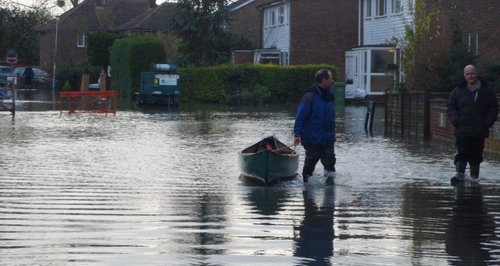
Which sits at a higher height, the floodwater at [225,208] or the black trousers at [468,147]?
the black trousers at [468,147]

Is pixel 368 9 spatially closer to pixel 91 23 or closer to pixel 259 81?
pixel 259 81

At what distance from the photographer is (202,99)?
5559 cm

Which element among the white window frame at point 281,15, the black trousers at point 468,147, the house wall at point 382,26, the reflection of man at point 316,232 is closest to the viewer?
the reflection of man at point 316,232

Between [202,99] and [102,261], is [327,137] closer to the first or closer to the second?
[102,261]

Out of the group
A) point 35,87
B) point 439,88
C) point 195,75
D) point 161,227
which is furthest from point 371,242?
point 35,87

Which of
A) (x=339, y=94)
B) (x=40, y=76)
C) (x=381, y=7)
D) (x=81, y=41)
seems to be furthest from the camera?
(x=81, y=41)

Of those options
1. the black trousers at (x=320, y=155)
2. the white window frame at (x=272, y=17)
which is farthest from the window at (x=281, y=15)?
the black trousers at (x=320, y=155)

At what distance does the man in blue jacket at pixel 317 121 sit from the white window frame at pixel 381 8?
125 ft

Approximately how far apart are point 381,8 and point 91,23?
44.1 m

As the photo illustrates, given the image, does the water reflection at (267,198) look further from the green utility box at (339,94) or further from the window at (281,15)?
the window at (281,15)

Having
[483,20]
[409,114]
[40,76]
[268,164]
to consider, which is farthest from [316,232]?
[40,76]

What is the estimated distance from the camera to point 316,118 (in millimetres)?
16250

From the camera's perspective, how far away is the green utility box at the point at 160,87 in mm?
49469

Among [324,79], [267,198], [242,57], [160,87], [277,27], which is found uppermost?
[277,27]
